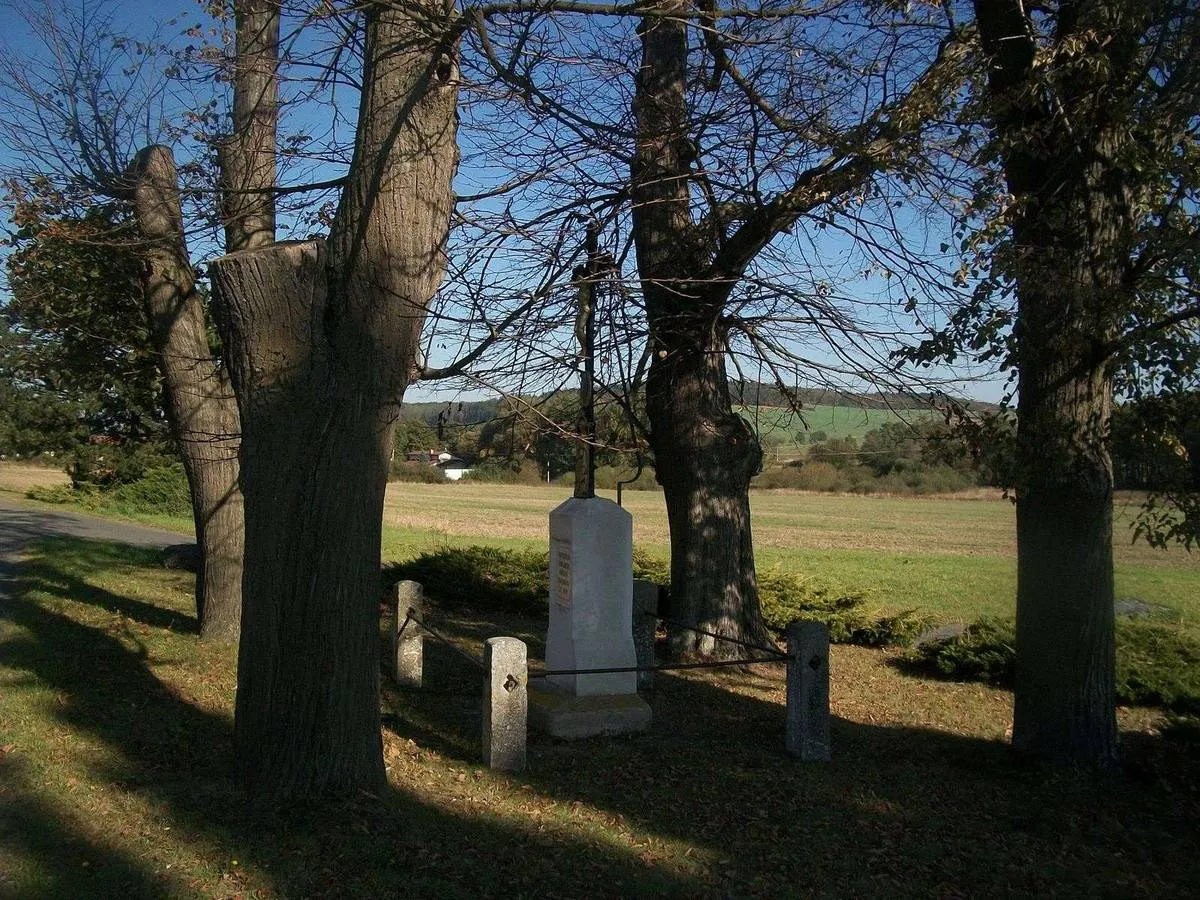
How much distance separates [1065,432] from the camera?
6734 millimetres

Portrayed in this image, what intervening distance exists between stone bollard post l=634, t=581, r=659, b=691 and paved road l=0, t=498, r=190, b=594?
11211 mm

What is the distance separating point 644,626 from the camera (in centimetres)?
944

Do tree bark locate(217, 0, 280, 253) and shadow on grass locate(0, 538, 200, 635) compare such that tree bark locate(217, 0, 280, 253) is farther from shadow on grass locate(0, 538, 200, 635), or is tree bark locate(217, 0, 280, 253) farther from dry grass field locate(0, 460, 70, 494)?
dry grass field locate(0, 460, 70, 494)

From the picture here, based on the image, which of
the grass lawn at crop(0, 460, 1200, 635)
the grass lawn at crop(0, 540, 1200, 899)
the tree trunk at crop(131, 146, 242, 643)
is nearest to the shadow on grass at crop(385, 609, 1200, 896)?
the grass lawn at crop(0, 540, 1200, 899)

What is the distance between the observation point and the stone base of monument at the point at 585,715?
759cm

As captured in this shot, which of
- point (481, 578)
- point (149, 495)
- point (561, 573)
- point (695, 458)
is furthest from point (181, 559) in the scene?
point (149, 495)

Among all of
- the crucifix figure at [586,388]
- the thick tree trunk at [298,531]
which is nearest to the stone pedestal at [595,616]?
the crucifix figure at [586,388]

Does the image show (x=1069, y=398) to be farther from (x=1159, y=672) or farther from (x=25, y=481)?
(x=25, y=481)

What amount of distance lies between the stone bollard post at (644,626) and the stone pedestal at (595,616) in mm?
1242

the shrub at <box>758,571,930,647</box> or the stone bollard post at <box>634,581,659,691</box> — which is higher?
the stone bollard post at <box>634,581,659,691</box>

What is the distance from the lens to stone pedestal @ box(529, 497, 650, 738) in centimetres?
785

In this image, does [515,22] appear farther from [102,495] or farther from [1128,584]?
[102,495]

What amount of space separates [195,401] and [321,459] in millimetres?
5044

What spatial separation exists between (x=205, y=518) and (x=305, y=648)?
5.07 meters
